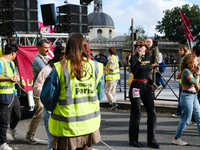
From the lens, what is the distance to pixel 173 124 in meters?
6.36

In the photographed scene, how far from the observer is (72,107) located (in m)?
2.56

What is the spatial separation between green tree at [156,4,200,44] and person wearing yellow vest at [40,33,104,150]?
58.4 meters

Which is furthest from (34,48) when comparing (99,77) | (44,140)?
(99,77)

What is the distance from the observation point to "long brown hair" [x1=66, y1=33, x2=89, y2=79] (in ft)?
8.34

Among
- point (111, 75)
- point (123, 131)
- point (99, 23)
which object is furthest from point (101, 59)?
point (99, 23)

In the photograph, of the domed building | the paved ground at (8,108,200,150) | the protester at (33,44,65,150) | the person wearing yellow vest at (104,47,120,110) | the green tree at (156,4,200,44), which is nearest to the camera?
the protester at (33,44,65,150)

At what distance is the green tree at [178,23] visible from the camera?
58091 mm

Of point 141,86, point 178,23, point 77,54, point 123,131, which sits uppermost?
point 178,23

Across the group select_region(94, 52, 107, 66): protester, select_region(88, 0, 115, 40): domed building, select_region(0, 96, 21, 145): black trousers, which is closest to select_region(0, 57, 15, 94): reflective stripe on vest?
select_region(0, 96, 21, 145): black trousers

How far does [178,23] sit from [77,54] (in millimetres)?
60369

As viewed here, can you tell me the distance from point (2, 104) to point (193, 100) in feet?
11.0

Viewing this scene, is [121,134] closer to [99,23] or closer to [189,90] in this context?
[189,90]

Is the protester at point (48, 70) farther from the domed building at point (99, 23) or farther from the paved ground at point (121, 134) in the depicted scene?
the domed building at point (99, 23)

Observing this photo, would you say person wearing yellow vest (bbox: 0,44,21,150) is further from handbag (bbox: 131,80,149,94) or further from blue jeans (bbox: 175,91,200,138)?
blue jeans (bbox: 175,91,200,138)
